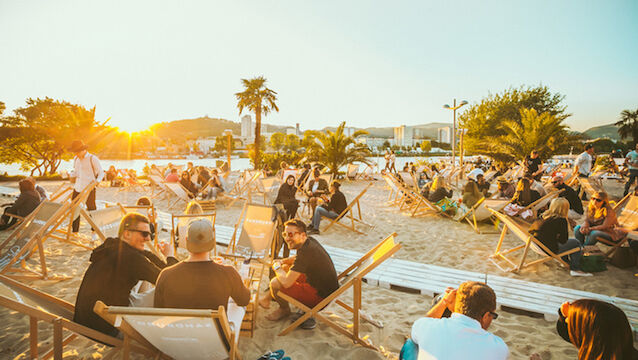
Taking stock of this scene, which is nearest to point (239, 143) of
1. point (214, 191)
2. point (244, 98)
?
point (244, 98)

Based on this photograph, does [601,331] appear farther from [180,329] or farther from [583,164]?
[583,164]

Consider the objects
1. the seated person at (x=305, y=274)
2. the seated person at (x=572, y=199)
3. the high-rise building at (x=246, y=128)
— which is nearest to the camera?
the seated person at (x=305, y=274)

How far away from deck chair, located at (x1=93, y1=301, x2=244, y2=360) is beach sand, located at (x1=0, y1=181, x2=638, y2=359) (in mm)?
774

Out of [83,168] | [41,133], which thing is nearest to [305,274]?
[83,168]

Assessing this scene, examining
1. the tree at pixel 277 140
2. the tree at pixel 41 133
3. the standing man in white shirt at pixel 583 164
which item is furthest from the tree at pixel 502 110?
the tree at pixel 277 140

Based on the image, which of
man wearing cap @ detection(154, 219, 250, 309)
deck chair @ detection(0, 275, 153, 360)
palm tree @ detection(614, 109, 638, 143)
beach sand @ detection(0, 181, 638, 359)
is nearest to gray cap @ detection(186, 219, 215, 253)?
man wearing cap @ detection(154, 219, 250, 309)

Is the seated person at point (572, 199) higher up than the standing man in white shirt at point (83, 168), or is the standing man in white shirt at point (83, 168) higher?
the standing man in white shirt at point (83, 168)

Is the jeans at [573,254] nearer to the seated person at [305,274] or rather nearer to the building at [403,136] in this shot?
the seated person at [305,274]

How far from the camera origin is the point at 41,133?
21859mm

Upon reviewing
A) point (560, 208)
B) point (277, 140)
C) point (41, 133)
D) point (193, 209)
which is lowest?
point (193, 209)

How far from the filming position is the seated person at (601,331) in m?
1.27

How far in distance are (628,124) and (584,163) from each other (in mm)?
57868

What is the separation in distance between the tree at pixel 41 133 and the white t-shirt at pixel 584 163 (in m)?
27.4

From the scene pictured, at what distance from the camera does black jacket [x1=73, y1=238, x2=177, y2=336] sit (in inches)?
79.5
